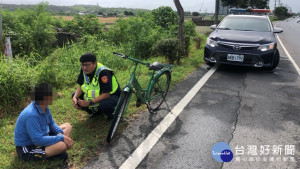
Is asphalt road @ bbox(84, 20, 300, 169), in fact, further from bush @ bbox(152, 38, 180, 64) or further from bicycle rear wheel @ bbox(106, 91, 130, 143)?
bush @ bbox(152, 38, 180, 64)

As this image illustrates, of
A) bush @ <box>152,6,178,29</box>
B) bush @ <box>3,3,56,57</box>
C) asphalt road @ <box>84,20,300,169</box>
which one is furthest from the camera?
bush @ <box>152,6,178,29</box>

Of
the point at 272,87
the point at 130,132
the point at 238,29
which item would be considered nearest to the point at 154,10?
the point at 238,29

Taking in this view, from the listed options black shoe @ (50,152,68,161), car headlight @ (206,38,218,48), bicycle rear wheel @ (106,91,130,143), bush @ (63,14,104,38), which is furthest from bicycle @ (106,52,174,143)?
bush @ (63,14,104,38)

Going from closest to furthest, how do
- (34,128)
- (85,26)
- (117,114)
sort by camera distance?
1. (34,128)
2. (117,114)
3. (85,26)

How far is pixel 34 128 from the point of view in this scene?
2684mm

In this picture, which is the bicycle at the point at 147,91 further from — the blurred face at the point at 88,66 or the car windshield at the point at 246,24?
the car windshield at the point at 246,24

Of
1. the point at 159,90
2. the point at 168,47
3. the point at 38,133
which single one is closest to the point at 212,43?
the point at 168,47

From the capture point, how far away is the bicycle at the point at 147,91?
328 cm

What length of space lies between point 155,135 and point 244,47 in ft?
13.7

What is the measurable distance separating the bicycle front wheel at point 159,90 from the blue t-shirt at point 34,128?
1788 millimetres

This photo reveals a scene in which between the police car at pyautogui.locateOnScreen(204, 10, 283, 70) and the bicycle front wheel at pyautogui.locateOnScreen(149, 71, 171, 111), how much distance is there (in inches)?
110

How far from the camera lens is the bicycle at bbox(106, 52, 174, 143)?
3281mm

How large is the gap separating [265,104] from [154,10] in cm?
1157

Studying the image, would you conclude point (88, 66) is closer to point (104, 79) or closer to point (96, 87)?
point (104, 79)
